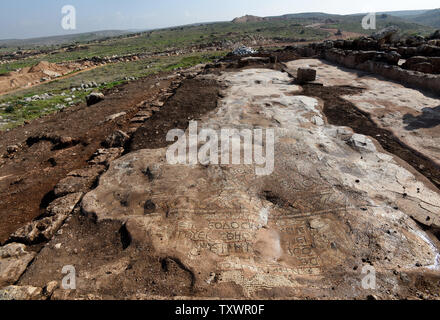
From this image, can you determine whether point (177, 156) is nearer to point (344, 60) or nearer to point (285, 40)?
point (344, 60)

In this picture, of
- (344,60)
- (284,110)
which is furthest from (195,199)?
(344,60)

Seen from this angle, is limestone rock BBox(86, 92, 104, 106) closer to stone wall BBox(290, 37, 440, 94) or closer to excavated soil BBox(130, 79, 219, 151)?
excavated soil BBox(130, 79, 219, 151)

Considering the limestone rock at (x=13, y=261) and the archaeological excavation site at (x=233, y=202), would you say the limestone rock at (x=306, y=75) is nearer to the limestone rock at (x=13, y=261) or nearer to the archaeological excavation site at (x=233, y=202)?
the archaeological excavation site at (x=233, y=202)

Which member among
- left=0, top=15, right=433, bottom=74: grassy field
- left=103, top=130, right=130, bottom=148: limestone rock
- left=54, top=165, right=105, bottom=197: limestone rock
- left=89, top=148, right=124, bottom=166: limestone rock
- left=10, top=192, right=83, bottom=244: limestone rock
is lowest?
left=10, top=192, right=83, bottom=244: limestone rock

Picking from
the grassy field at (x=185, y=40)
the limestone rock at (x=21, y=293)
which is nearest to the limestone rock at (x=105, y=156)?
the limestone rock at (x=21, y=293)

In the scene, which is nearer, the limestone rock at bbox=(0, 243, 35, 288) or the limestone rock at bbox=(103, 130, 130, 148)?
the limestone rock at bbox=(0, 243, 35, 288)

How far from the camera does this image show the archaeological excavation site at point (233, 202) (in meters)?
3.16

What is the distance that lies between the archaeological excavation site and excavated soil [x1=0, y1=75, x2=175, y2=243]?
0.16 ft

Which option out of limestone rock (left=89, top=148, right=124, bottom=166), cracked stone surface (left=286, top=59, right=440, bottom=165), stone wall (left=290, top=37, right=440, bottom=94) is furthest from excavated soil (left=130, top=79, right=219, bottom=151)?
stone wall (left=290, top=37, right=440, bottom=94)

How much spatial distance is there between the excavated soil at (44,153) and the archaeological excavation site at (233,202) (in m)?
0.05

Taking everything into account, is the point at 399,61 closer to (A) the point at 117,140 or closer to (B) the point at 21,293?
(A) the point at 117,140

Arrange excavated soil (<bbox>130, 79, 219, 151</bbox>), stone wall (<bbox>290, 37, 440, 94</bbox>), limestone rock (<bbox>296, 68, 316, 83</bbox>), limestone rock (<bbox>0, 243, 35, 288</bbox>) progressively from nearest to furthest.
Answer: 1. limestone rock (<bbox>0, 243, 35, 288</bbox>)
2. excavated soil (<bbox>130, 79, 219, 151</bbox>)
3. stone wall (<bbox>290, 37, 440, 94</bbox>)
4. limestone rock (<bbox>296, 68, 316, 83</bbox>)

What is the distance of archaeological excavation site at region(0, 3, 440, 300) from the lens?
124 inches

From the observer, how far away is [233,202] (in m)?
4.36
